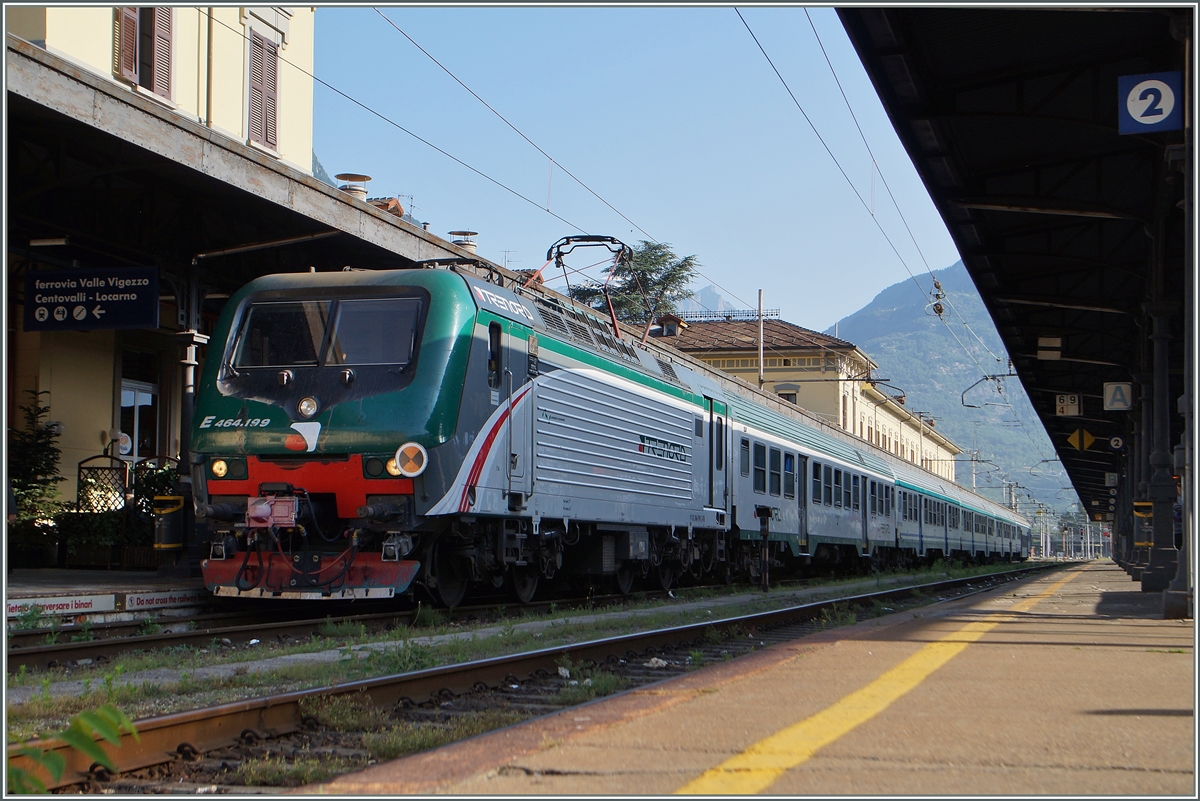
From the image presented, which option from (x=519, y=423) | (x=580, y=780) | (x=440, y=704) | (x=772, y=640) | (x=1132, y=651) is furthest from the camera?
(x=519, y=423)

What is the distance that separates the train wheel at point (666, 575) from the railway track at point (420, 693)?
5192mm

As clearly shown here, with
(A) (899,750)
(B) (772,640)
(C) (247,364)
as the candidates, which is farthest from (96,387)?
(A) (899,750)

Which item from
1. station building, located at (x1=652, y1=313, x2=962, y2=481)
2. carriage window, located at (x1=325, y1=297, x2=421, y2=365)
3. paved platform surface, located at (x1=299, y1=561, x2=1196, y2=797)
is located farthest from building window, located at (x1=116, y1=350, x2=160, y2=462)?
station building, located at (x1=652, y1=313, x2=962, y2=481)

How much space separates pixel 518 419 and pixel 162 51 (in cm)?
1117

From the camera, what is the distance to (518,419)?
11328 mm

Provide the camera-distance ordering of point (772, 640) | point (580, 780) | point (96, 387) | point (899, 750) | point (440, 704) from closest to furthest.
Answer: point (580, 780), point (899, 750), point (440, 704), point (772, 640), point (96, 387)

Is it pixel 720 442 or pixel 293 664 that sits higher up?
pixel 720 442

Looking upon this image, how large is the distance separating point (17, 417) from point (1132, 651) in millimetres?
14745

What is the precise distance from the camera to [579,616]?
1167 centimetres

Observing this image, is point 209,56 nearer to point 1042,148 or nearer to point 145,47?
point 145,47

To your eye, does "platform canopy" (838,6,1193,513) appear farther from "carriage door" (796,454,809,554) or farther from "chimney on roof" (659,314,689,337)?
"chimney on roof" (659,314,689,337)

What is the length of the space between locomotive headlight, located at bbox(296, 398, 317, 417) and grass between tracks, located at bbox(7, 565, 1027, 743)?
193 cm

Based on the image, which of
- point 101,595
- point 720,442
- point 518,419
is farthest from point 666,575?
point 101,595

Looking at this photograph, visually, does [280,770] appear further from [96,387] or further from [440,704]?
[96,387]
